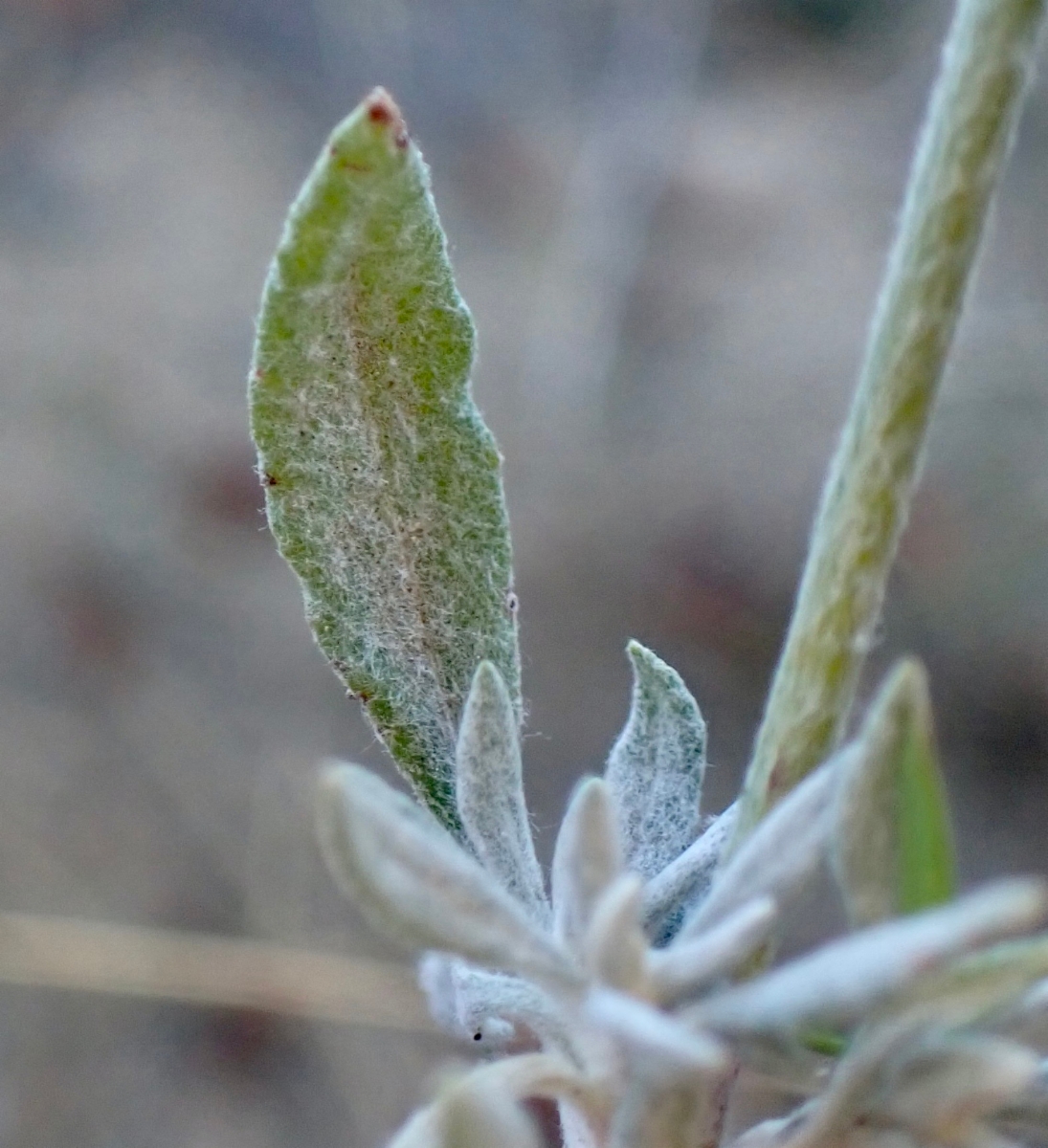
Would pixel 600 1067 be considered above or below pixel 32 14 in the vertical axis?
below

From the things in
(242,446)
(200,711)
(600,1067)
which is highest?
(242,446)

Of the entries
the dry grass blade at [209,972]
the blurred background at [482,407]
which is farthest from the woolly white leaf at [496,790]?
the dry grass blade at [209,972]

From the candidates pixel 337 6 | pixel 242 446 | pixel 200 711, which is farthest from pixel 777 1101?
pixel 337 6

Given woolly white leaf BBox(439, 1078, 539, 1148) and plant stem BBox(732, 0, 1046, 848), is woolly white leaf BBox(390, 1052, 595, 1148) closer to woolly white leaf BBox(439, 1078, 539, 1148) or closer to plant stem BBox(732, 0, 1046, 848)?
woolly white leaf BBox(439, 1078, 539, 1148)

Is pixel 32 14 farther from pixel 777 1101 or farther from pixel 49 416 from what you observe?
pixel 777 1101

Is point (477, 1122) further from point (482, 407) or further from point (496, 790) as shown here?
point (482, 407)

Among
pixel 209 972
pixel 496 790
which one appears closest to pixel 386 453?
Answer: pixel 496 790

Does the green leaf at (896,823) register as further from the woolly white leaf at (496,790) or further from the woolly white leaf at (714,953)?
the woolly white leaf at (496,790)
